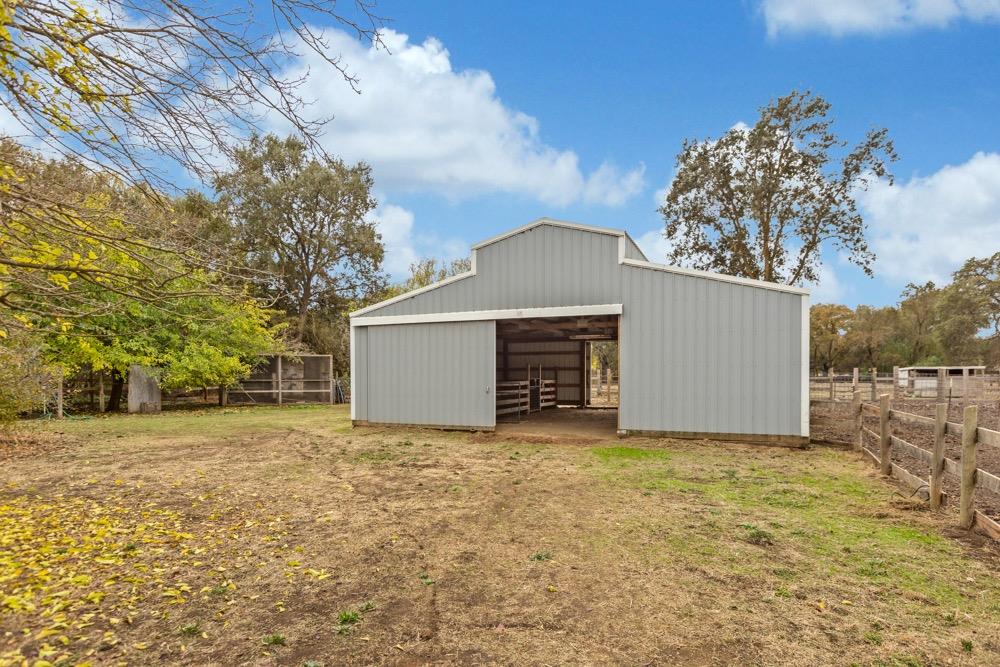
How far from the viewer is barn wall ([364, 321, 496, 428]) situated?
38.8 feet

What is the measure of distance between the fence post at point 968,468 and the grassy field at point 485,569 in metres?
0.27

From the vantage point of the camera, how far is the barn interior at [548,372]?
48.8 feet

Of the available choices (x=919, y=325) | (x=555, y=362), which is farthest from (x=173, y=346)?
(x=919, y=325)

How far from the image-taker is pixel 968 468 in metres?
4.75

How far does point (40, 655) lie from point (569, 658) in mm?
2869

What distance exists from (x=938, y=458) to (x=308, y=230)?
28296mm

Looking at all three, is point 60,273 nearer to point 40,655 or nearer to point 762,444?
point 40,655

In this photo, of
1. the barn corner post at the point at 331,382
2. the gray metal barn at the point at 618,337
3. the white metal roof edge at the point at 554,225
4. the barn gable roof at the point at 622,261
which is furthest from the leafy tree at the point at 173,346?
the white metal roof edge at the point at 554,225

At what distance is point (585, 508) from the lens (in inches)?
225

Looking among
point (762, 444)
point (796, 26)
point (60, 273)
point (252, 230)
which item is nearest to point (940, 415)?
point (762, 444)

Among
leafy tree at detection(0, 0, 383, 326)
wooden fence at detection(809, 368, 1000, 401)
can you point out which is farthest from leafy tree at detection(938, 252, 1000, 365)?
leafy tree at detection(0, 0, 383, 326)

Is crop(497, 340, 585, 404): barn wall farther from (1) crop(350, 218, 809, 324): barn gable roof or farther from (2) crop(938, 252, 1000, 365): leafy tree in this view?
(2) crop(938, 252, 1000, 365): leafy tree

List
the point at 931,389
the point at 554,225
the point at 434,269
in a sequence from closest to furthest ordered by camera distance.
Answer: the point at 554,225 < the point at 931,389 < the point at 434,269

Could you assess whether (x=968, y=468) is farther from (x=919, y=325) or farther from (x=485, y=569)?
(x=919, y=325)
